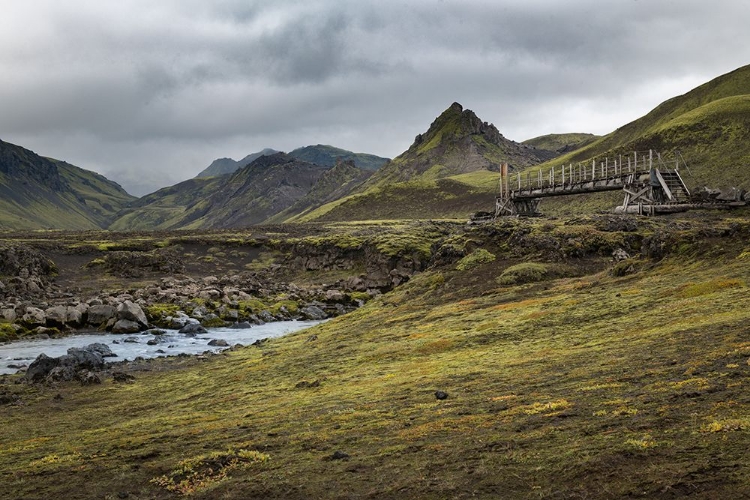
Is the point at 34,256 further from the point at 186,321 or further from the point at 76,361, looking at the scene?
the point at 76,361

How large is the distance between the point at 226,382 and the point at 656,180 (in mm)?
58256

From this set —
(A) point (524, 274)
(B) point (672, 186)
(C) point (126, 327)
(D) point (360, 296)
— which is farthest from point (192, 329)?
(B) point (672, 186)

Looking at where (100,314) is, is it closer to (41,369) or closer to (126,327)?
(126,327)

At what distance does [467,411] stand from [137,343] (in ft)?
144

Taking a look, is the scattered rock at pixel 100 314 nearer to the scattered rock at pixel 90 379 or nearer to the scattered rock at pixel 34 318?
the scattered rock at pixel 34 318

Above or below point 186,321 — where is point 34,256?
above

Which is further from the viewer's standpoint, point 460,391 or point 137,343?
point 137,343

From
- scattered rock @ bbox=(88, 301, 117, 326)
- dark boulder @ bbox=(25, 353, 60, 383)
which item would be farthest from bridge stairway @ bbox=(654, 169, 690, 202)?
scattered rock @ bbox=(88, 301, 117, 326)

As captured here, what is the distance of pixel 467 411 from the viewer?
17.8 m

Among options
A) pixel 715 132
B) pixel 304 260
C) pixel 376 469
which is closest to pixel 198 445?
pixel 376 469

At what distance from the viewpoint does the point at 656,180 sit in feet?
224

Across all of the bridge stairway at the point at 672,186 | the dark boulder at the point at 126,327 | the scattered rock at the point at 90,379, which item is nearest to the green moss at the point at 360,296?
the dark boulder at the point at 126,327

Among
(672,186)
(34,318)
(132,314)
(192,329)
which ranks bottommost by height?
(192,329)

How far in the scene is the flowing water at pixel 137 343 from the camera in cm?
4750
